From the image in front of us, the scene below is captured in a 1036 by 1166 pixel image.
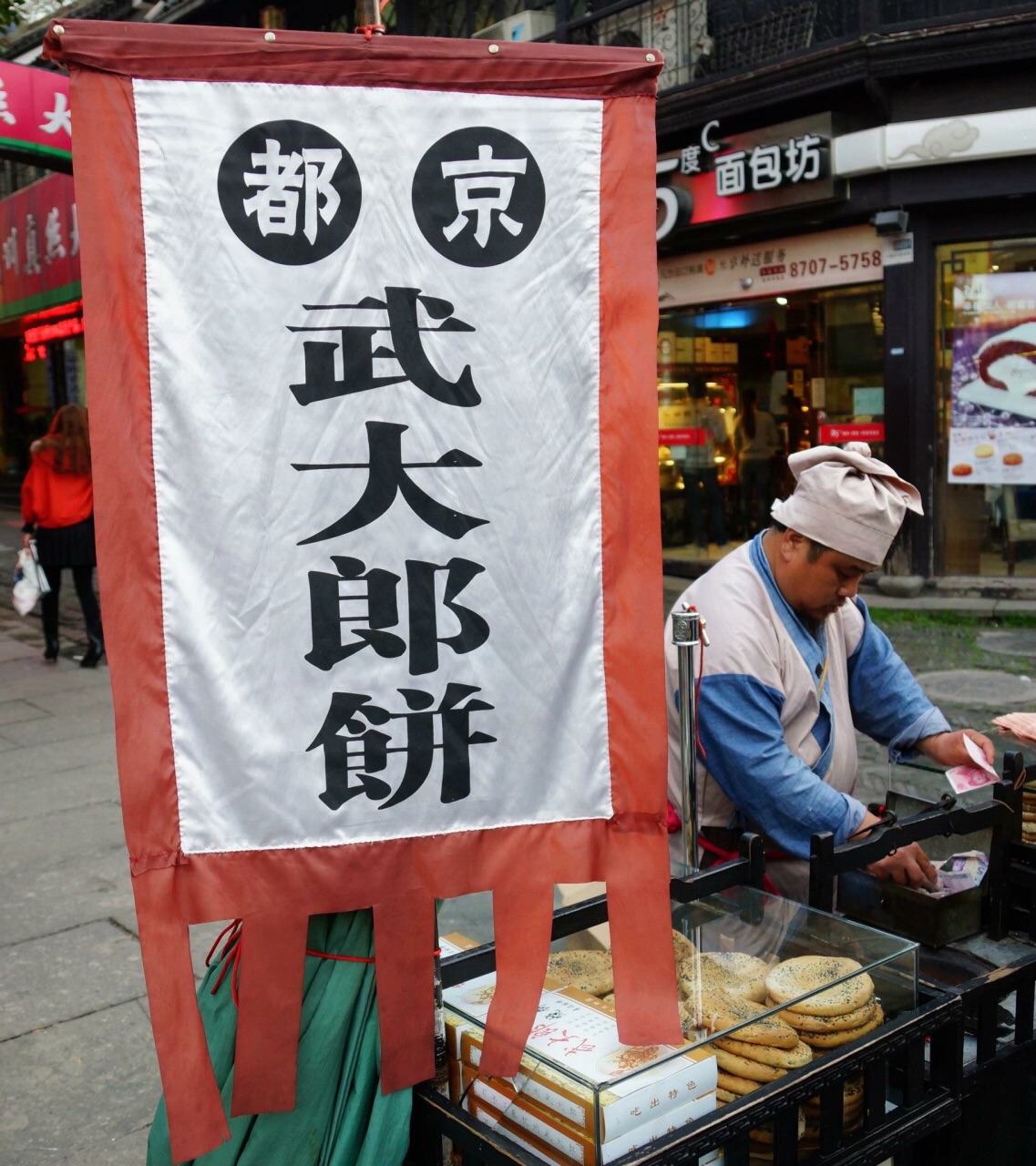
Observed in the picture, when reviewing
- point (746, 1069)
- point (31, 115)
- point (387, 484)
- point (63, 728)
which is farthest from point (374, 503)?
point (31, 115)

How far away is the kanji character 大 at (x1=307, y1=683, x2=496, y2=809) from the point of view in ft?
6.44

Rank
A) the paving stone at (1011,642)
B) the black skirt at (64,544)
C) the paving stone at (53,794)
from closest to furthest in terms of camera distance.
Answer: the paving stone at (53,794) < the paving stone at (1011,642) < the black skirt at (64,544)

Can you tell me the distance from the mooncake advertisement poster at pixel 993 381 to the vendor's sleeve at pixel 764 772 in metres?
9.33

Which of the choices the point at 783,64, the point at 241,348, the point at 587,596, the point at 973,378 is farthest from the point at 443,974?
the point at 783,64

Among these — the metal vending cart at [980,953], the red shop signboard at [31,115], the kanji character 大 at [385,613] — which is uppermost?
the red shop signboard at [31,115]

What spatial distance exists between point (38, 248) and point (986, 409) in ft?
54.1

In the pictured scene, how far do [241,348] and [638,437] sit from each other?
2.35ft

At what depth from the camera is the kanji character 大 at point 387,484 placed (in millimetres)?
1963

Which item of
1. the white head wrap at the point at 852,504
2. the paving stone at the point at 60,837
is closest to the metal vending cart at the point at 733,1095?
the white head wrap at the point at 852,504

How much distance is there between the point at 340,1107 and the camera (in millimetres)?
2064

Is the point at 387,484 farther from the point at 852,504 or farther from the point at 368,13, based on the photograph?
the point at 852,504

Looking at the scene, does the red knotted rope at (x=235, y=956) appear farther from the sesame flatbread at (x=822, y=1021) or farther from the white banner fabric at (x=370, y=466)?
the sesame flatbread at (x=822, y=1021)

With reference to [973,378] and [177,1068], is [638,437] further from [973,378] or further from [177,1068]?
[973,378]

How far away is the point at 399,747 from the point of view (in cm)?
199
